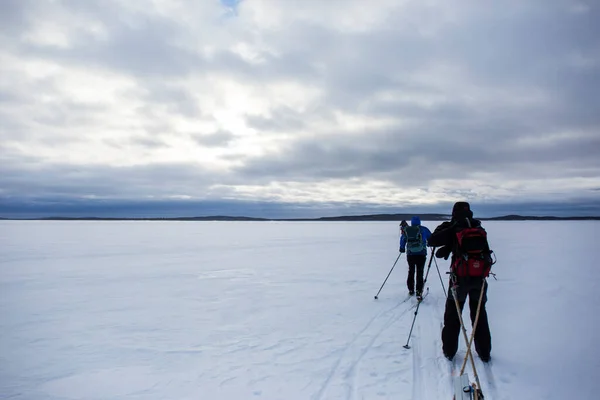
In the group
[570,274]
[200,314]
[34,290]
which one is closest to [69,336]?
[200,314]

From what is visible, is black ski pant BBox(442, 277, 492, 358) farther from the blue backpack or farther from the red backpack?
the blue backpack

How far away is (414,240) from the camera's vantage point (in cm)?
787

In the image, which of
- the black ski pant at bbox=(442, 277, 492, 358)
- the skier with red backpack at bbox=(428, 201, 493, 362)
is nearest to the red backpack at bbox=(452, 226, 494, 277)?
the skier with red backpack at bbox=(428, 201, 493, 362)

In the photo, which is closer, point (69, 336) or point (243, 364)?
point (243, 364)

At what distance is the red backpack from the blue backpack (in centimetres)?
324

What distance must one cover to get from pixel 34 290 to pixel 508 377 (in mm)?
10148

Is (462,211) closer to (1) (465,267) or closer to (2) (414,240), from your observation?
(1) (465,267)

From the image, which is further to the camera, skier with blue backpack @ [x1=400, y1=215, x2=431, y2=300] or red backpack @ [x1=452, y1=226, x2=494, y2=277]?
skier with blue backpack @ [x1=400, y1=215, x2=431, y2=300]

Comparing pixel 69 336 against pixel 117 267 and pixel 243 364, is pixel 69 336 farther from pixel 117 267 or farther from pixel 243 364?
pixel 117 267

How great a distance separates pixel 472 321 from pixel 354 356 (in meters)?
1.53

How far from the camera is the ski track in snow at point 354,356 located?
4051 mm

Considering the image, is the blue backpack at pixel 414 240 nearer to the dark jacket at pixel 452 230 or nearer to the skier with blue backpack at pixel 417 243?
the skier with blue backpack at pixel 417 243

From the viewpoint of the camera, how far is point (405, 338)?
219 inches

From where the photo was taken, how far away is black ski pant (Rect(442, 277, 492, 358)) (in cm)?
456
